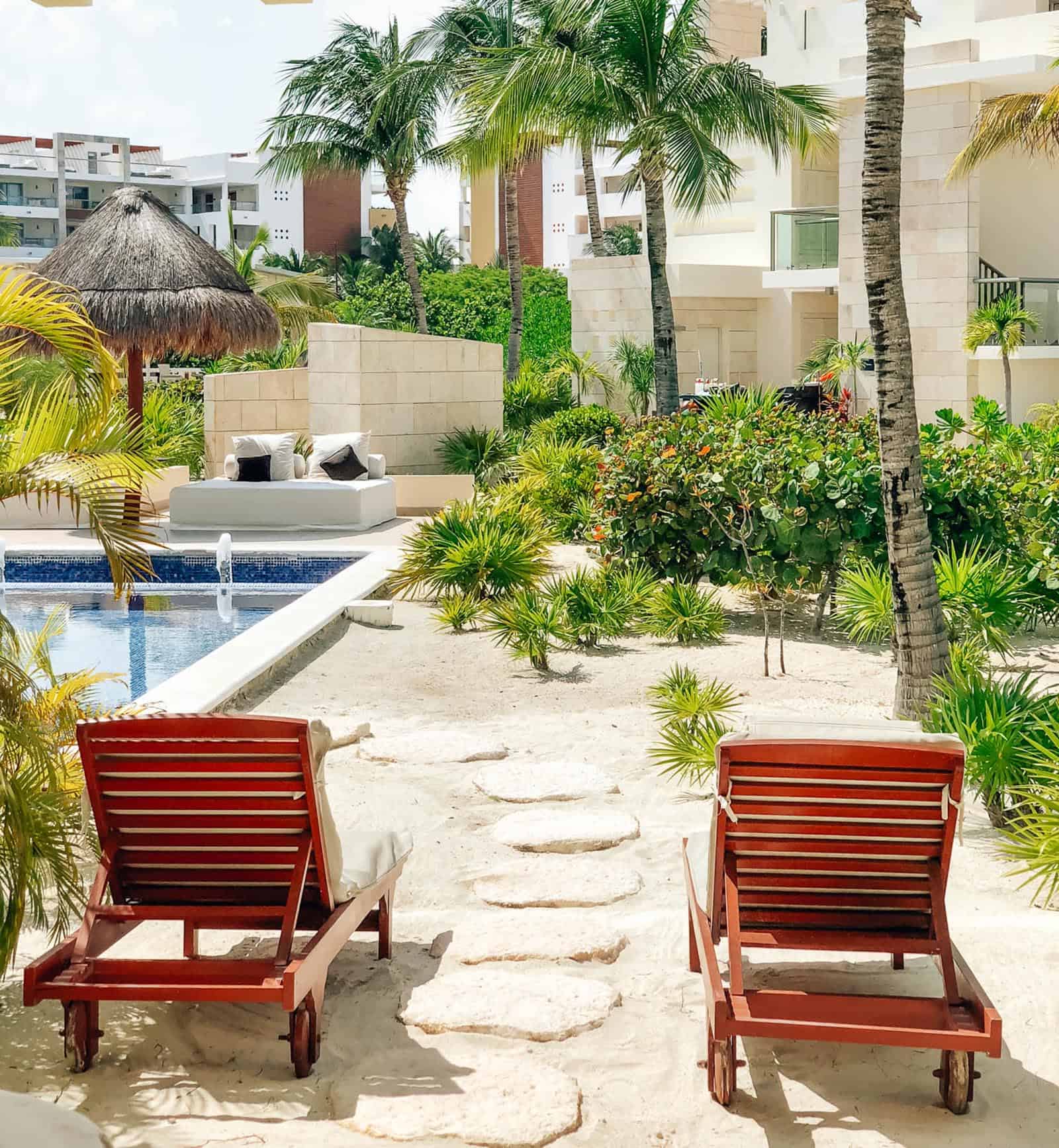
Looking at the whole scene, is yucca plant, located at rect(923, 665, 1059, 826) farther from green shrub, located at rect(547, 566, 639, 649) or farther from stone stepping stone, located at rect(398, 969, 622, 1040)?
green shrub, located at rect(547, 566, 639, 649)

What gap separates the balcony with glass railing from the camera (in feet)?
78.6

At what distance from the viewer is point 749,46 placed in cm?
3522

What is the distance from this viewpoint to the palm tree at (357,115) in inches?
1166

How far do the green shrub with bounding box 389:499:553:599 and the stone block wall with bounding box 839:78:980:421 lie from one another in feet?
39.8

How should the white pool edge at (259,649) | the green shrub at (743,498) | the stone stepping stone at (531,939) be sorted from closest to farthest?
the stone stepping stone at (531,939)
the white pool edge at (259,649)
the green shrub at (743,498)

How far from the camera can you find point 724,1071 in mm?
3342

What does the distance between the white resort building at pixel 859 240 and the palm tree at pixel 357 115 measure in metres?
5.40

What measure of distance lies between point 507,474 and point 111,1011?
14939 millimetres

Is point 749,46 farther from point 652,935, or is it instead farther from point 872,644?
point 652,935

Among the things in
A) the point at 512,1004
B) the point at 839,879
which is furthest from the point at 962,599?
the point at 512,1004

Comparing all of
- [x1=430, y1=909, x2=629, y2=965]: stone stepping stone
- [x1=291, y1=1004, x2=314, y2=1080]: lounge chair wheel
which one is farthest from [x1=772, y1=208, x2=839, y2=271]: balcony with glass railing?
[x1=291, y1=1004, x2=314, y2=1080]: lounge chair wheel

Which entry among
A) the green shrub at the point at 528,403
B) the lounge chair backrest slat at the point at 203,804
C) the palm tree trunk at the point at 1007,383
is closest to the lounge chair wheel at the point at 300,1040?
the lounge chair backrest slat at the point at 203,804

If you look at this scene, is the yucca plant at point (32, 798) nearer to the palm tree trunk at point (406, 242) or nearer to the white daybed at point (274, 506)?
the white daybed at point (274, 506)

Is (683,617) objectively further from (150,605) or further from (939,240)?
(939,240)
